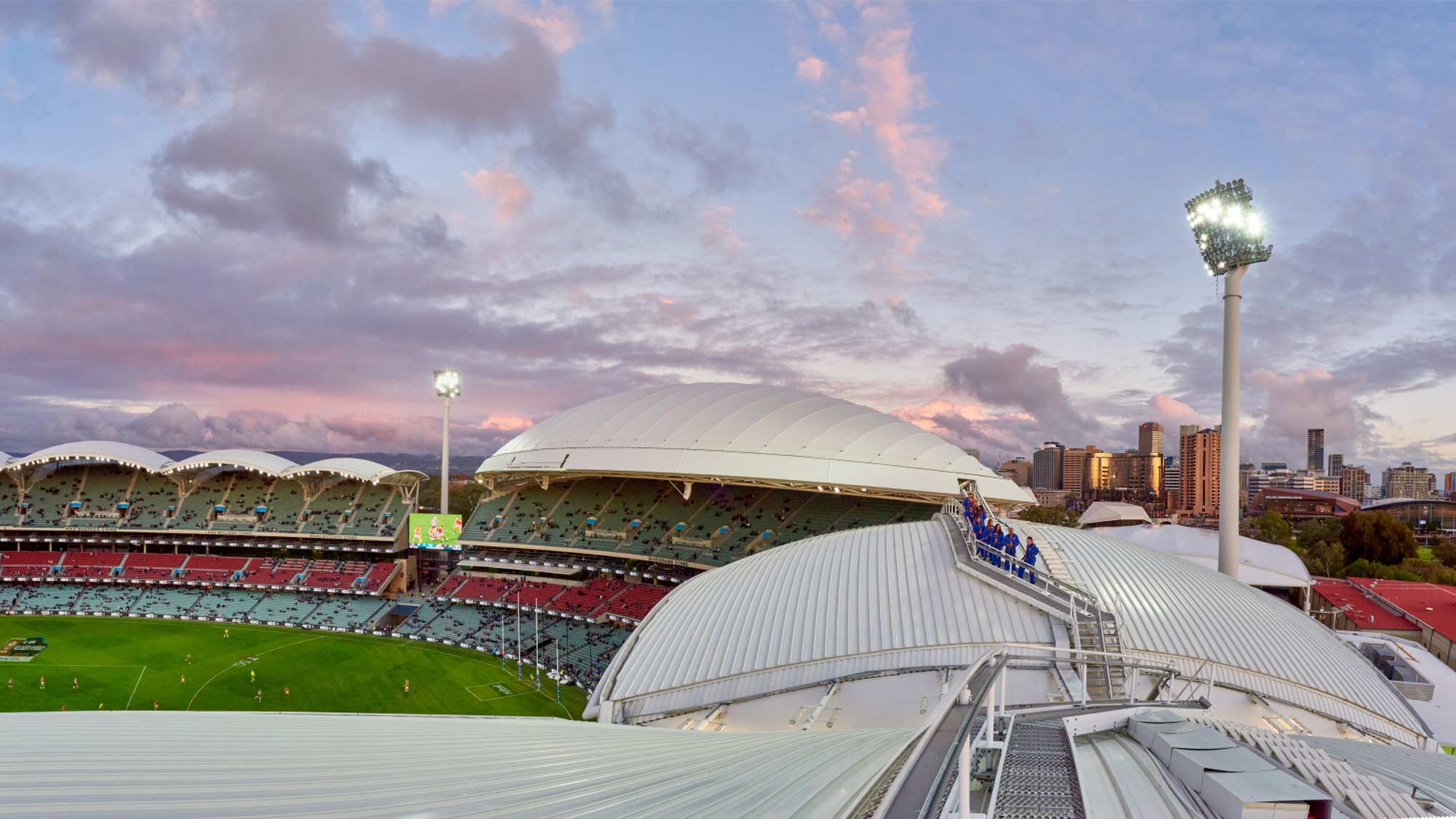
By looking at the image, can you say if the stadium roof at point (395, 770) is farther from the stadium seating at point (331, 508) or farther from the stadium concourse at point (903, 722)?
the stadium seating at point (331, 508)

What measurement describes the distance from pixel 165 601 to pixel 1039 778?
74.4 metres

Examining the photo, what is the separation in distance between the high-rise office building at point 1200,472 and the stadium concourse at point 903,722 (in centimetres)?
16563

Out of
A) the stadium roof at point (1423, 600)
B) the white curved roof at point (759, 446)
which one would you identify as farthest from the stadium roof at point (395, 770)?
the stadium roof at point (1423, 600)

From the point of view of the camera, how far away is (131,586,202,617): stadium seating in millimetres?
56406

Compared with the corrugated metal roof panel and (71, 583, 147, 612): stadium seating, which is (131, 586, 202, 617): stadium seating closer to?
(71, 583, 147, 612): stadium seating

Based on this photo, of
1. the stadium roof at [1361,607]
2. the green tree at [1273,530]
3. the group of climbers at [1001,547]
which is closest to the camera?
the group of climbers at [1001,547]

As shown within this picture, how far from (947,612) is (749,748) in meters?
10.3

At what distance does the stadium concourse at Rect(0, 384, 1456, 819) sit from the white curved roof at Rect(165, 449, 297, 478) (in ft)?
206

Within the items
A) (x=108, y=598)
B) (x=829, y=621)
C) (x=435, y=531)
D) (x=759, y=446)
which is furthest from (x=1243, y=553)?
(x=108, y=598)

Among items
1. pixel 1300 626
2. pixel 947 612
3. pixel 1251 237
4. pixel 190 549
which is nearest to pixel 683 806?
pixel 947 612

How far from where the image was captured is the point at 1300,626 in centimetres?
1953

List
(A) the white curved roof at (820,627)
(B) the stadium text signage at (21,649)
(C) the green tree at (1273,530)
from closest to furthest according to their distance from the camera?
(A) the white curved roof at (820,627) < (B) the stadium text signage at (21,649) < (C) the green tree at (1273,530)

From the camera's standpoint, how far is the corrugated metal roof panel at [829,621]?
52.7 feet

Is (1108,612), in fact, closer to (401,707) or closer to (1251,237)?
(1251,237)
